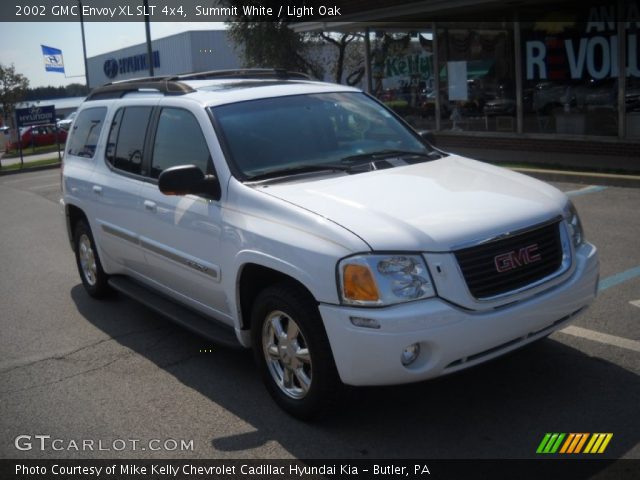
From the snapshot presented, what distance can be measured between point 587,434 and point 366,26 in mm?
15848

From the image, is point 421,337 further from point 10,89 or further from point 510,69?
point 10,89

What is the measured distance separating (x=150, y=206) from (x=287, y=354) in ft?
5.98

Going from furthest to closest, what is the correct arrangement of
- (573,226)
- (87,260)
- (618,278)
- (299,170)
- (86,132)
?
1. (87,260)
2. (86,132)
3. (618,278)
4. (299,170)
5. (573,226)

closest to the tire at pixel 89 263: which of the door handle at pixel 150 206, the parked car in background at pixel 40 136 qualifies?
the door handle at pixel 150 206

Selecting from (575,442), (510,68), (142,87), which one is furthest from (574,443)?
(510,68)

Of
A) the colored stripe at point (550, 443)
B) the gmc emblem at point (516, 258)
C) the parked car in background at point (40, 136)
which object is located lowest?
the colored stripe at point (550, 443)

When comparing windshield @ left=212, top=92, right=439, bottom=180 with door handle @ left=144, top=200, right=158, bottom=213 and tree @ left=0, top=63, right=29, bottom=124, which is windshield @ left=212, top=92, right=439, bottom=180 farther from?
tree @ left=0, top=63, right=29, bottom=124

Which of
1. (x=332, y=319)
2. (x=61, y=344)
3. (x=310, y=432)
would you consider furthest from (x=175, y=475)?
(x=61, y=344)

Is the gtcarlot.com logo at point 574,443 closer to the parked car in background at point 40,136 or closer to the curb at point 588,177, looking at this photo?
the curb at point 588,177

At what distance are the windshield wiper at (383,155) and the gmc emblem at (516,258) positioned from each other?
54.3 inches

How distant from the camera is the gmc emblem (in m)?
3.80

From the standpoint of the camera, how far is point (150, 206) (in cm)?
530

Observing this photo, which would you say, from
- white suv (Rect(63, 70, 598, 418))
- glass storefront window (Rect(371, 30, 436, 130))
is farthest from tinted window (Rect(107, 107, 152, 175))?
glass storefront window (Rect(371, 30, 436, 130))

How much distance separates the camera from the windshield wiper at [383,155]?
4.89 metres
